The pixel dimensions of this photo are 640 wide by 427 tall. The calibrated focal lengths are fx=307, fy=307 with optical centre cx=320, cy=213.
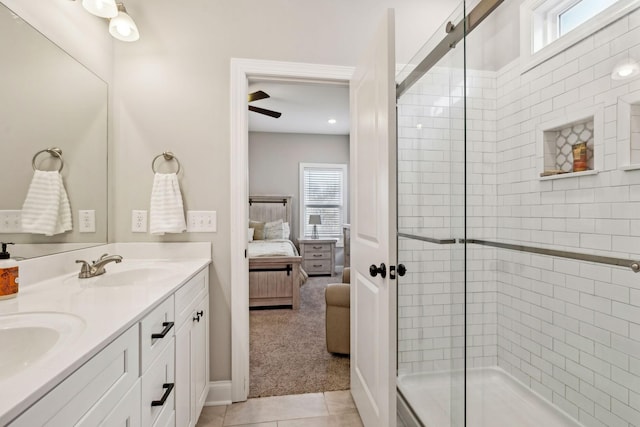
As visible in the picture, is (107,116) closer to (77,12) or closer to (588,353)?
(77,12)

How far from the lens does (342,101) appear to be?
429 centimetres

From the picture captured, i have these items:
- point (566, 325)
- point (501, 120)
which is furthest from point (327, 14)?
point (566, 325)

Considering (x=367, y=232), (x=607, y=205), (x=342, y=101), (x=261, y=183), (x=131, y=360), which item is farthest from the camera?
(x=261, y=183)

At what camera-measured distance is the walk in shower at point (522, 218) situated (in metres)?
1.35

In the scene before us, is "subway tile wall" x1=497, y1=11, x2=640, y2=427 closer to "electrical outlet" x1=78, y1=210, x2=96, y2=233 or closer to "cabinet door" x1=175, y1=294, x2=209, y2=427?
"cabinet door" x1=175, y1=294, x2=209, y2=427

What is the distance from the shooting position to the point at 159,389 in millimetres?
1109

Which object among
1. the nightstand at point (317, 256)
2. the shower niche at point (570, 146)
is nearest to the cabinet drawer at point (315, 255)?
the nightstand at point (317, 256)

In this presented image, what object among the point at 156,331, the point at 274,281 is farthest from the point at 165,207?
the point at 274,281

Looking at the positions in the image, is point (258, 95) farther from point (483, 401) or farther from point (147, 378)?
point (483, 401)

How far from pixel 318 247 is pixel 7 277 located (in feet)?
15.7

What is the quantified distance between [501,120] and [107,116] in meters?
2.44

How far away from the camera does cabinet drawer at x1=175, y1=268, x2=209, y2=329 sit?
1.35 m

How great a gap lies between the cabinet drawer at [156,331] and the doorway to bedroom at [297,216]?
123 cm

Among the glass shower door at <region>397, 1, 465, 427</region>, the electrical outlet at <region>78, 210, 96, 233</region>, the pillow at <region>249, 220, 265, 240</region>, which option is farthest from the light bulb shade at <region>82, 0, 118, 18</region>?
the pillow at <region>249, 220, 265, 240</region>
